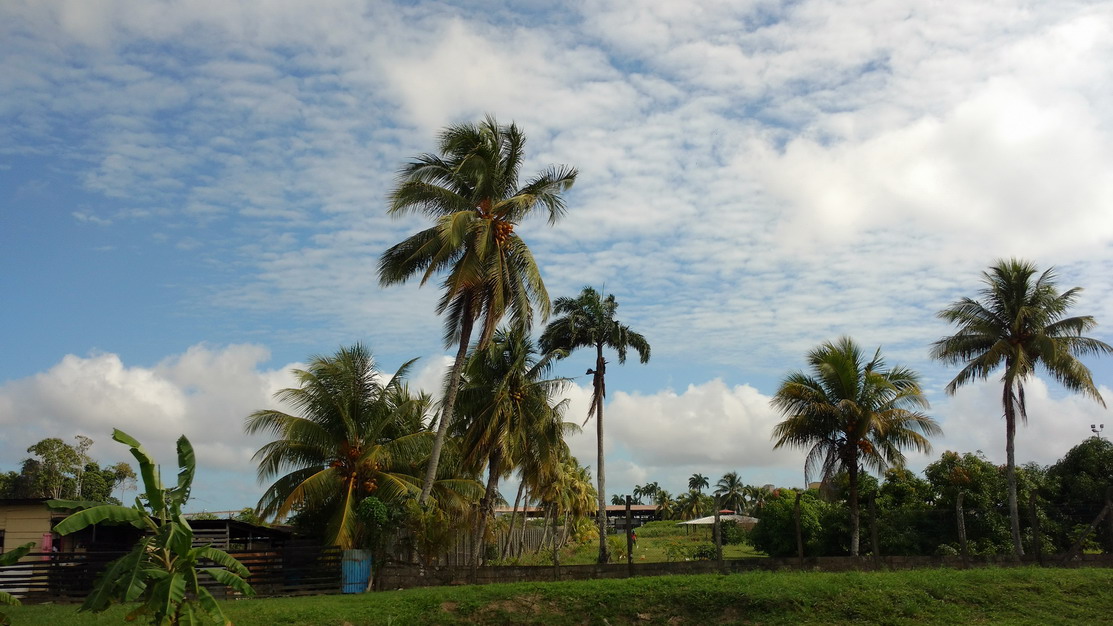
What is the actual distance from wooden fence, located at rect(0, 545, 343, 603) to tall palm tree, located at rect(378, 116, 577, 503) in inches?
178

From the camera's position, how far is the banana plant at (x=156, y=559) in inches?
542

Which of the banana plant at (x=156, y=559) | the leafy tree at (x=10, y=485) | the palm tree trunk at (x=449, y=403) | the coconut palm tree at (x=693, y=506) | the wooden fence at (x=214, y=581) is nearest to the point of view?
the banana plant at (x=156, y=559)

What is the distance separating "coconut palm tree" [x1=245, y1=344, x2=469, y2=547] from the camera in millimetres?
25609

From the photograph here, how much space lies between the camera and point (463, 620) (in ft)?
59.7

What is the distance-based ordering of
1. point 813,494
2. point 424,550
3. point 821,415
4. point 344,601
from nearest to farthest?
point 344,601 → point 424,550 → point 821,415 → point 813,494

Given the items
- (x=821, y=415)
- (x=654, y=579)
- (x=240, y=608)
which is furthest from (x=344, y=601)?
(x=821, y=415)

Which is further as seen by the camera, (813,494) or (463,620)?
(813,494)

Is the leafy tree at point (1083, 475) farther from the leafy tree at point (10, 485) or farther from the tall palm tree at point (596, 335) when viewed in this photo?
the leafy tree at point (10, 485)

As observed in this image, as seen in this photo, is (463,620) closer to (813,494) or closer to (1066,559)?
(1066,559)

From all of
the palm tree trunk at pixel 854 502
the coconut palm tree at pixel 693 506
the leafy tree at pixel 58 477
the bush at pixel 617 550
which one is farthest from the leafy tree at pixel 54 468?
the coconut palm tree at pixel 693 506

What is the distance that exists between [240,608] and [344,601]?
224 cm

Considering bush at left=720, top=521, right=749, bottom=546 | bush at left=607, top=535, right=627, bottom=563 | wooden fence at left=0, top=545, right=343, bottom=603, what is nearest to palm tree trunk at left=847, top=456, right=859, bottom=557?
bush at left=607, top=535, right=627, bottom=563

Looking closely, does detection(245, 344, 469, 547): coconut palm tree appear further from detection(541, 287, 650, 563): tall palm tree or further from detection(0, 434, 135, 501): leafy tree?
detection(0, 434, 135, 501): leafy tree

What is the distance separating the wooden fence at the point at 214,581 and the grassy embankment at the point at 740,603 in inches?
82.8
